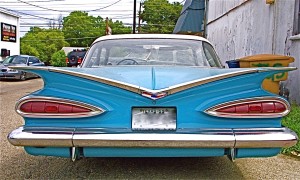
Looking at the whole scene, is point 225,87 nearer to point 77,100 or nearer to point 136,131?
point 136,131

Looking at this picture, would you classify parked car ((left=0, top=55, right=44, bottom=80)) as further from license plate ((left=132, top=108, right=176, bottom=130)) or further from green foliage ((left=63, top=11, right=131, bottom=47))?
green foliage ((left=63, top=11, right=131, bottom=47))

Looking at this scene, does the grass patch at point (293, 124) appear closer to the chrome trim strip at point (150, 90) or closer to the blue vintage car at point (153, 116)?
the blue vintage car at point (153, 116)

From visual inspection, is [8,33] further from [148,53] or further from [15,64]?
[148,53]

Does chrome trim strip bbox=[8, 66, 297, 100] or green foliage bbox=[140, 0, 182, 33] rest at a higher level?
green foliage bbox=[140, 0, 182, 33]

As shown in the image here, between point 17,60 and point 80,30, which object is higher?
point 80,30

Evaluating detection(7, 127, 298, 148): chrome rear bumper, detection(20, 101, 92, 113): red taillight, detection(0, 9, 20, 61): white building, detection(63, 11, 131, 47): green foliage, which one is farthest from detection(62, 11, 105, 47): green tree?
detection(7, 127, 298, 148): chrome rear bumper

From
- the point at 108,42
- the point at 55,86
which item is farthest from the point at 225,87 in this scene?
the point at 108,42

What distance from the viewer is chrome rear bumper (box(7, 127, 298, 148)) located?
2.84m

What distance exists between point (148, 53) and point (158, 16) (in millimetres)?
54689

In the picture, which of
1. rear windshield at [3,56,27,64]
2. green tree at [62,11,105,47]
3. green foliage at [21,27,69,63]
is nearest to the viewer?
rear windshield at [3,56,27,64]

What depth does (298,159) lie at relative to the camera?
441cm

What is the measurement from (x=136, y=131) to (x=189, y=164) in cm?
130

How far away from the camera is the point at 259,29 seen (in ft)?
33.9

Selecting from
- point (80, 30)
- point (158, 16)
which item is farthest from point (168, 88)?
point (80, 30)
